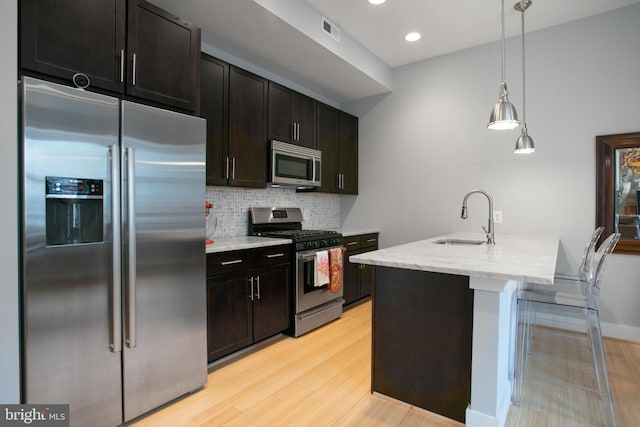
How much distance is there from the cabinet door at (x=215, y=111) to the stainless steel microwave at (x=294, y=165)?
21.4 inches

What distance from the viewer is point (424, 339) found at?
1.88m

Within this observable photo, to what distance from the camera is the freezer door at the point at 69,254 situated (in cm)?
147

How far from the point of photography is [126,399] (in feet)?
5.85

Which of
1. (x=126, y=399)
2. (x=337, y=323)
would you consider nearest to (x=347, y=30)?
(x=337, y=323)

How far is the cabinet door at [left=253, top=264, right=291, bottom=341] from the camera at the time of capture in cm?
273

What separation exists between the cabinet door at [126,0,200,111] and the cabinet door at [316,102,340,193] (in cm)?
191

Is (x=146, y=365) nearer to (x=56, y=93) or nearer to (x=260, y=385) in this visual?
(x=260, y=385)

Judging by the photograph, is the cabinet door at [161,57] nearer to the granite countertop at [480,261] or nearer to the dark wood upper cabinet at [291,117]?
the dark wood upper cabinet at [291,117]

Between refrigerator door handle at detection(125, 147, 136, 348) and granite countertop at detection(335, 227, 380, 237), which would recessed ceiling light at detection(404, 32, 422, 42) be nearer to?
granite countertop at detection(335, 227, 380, 237)

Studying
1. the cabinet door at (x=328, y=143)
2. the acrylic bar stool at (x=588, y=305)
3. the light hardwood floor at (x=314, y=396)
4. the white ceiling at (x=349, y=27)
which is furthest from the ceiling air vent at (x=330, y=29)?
the light hardwood floor at (x=314, y=396)

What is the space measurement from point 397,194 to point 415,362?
262 centimetres

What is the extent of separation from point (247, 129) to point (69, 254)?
1849mm

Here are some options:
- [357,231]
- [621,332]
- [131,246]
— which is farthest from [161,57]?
[621,332]

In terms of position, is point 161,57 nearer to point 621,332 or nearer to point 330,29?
point 330,29
